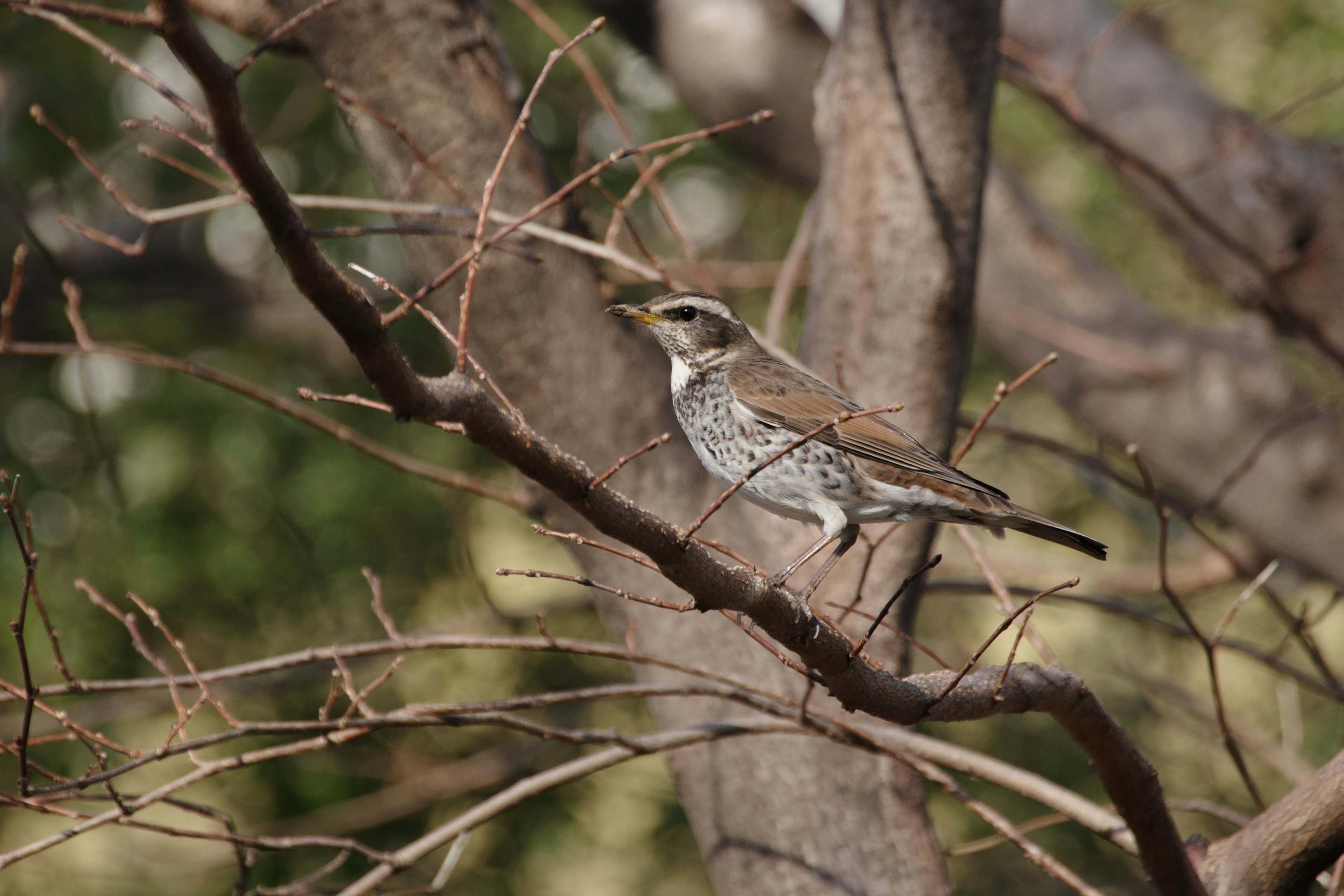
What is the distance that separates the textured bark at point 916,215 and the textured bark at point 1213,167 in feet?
8.86

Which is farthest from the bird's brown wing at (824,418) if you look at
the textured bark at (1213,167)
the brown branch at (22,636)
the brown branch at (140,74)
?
the textured bark at (1213,167)

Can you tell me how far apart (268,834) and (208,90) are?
4.54 meters

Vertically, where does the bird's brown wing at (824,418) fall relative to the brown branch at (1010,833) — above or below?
above

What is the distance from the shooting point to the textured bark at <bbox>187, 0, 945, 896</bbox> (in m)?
3.81

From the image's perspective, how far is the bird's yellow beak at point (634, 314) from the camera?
383cm

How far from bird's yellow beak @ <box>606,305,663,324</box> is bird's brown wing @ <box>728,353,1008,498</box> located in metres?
0.34

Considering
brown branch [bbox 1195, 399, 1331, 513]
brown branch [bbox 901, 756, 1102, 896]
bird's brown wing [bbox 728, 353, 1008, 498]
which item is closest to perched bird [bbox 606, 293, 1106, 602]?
bird's brown wing [bbox 728, 353, 1008, 498]

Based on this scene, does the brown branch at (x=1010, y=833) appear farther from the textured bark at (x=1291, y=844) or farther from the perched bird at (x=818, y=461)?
the perched bird at (x=818, y=461)

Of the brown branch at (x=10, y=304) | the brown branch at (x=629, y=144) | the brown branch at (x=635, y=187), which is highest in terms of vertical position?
the brown branch at (x=629, y=144)

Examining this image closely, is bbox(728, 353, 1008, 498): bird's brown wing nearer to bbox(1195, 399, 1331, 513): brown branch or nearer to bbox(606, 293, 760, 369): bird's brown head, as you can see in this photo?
bbox(606, 293, 760, 369): bird's brown head

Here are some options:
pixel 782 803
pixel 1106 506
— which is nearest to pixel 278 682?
pixel 782 803

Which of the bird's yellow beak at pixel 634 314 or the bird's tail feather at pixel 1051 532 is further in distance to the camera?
the bird's yellow beak at pixel 634 314

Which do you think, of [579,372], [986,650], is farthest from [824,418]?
[986,650]

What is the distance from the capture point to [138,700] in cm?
555
